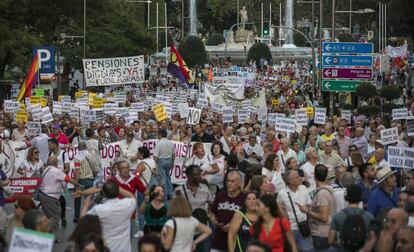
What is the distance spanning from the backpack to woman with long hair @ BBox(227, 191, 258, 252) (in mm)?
946

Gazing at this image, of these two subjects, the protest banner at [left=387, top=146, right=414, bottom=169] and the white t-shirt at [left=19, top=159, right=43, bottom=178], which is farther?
the white t-shirt at [left=19, top=159, right=43, bottom=178]

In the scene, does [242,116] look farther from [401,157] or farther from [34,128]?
[401,157]

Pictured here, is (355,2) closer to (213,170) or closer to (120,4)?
(120,4)

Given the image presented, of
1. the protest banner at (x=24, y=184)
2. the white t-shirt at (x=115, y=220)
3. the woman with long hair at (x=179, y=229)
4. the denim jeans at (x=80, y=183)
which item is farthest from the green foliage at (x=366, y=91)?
the woman with long hair at (x=179, y=229)

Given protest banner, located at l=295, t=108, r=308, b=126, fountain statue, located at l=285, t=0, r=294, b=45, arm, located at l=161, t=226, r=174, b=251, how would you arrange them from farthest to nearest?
fountain statue, located at l=285, t=0, r=294, b=45
protest banner, located at l=295, t=108, r=308, b=126
arm, located at l=161, t=226, r=174, b=251

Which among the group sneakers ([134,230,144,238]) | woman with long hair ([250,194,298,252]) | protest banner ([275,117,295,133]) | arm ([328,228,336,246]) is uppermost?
protest banner ([275,117,295,133])

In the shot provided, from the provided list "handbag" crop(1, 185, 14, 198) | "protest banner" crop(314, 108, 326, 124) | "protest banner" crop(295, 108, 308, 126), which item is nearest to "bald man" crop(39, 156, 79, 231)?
"handbag" crop(1, 185, 14, 198)

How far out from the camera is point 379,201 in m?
14.1

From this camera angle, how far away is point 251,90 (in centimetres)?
5731

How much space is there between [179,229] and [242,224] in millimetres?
814

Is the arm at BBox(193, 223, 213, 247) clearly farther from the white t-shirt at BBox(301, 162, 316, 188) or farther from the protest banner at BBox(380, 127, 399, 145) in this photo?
the protest banner at BBox(380, 127, 399, 145)

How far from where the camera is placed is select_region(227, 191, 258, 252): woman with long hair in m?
12.7

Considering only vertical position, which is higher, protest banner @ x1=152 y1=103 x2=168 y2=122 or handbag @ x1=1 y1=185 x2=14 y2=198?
protest banner @ x1=152 y1=103 x2=168 y2=122

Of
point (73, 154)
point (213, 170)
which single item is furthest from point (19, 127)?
point (213, 170)
